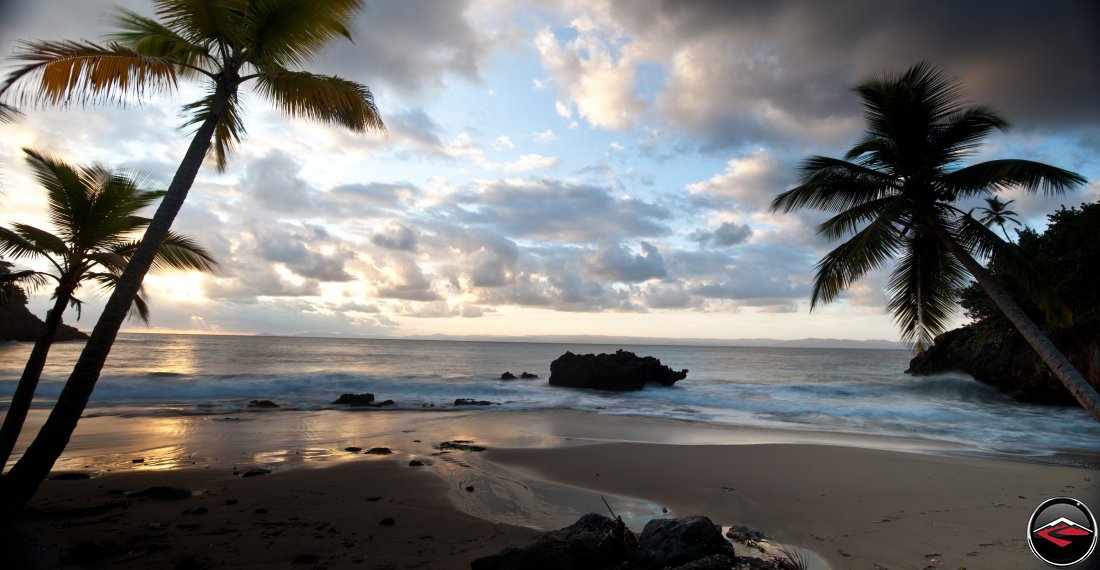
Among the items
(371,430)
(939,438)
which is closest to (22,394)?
(371,430)

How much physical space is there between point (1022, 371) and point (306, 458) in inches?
1167

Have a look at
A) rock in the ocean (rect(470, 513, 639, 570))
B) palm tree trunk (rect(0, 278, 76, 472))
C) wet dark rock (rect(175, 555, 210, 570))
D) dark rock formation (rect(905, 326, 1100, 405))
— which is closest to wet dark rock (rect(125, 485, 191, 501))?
palm tree trunk (rect(0, 278, 76, 472))

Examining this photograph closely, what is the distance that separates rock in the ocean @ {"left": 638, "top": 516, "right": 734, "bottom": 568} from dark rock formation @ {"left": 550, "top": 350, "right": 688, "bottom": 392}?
2451cm

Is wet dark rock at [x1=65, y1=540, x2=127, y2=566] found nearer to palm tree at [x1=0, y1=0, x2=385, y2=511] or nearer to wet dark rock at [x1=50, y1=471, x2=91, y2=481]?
palm tree at [x1=0, y1=0, x2=385, y2=511]

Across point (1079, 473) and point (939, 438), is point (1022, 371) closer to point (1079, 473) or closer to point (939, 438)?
point (939, 438)

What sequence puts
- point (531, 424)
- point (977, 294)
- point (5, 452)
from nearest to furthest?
point (5, 452), point (531, 424), point (977, 294)

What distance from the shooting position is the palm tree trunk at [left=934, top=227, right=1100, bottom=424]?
5676mm

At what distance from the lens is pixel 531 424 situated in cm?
1588

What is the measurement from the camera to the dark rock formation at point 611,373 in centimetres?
2925

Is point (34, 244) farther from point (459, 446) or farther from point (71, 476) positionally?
point (459, 446)

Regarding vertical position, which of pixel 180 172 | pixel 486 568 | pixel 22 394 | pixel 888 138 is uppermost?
pixel 888 138

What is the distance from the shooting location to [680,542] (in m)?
4.43

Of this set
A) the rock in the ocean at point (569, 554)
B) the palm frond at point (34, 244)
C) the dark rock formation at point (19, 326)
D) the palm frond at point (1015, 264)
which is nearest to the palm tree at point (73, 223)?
the palm frond at point (34, 244)

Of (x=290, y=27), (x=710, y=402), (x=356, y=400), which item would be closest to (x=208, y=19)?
(x=290, y=27)
